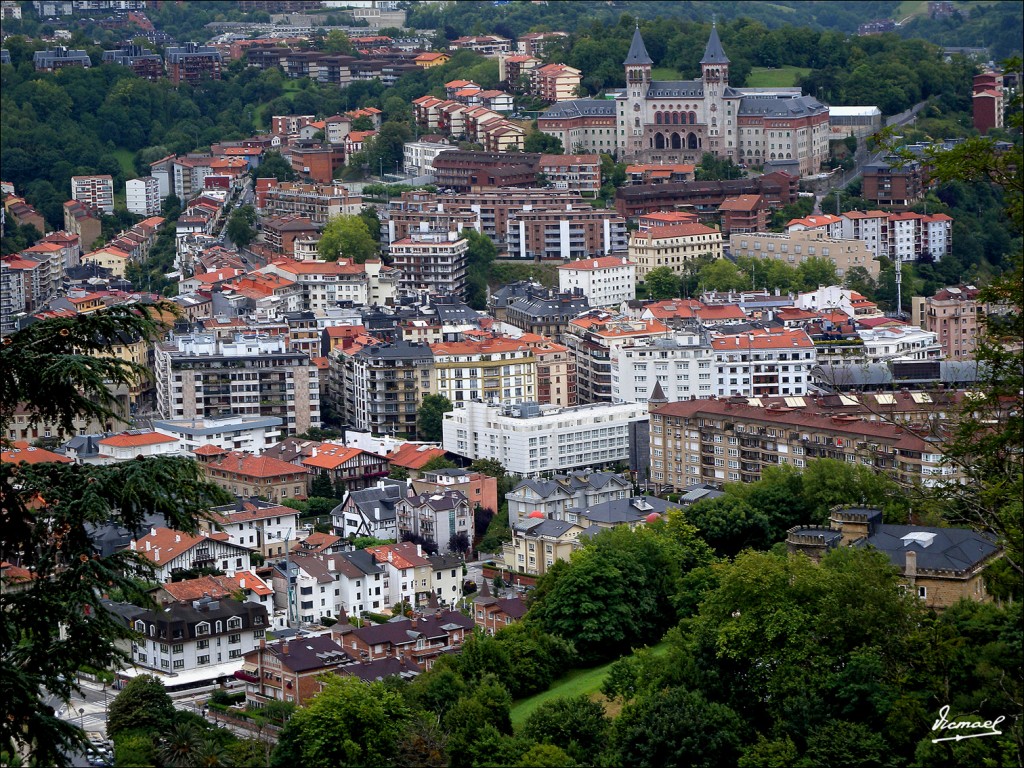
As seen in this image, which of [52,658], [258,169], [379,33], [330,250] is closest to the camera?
[52,658]

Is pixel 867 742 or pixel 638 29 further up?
pixel 638 29

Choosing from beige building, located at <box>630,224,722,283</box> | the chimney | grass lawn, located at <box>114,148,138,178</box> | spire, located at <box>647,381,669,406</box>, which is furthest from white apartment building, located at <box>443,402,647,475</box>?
grass lawn, located at <box>114,148,138,178</box>

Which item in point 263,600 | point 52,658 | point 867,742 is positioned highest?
point 52,658

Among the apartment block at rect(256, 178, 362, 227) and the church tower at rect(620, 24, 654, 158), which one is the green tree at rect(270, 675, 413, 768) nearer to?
the apartment block at rect(256, 178, 362, 227)

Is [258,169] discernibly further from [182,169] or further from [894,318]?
[894,318]

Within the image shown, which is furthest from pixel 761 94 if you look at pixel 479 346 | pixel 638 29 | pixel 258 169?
pixel 479 346

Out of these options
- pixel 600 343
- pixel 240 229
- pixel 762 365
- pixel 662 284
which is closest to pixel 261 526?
pixel 600 343

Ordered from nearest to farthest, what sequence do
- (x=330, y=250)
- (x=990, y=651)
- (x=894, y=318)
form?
1. (x=990, y=651)
2. (x=894, y=318)
3. (x=330, y=250)

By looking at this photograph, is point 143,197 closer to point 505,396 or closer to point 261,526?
point 505,396
